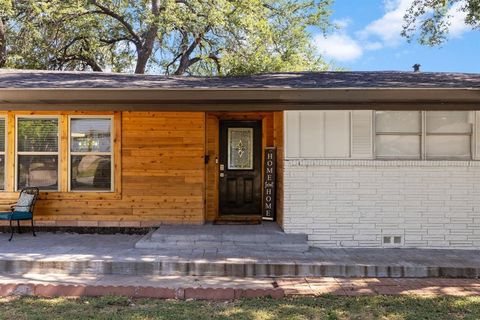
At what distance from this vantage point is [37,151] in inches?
337

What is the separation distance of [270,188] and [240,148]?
4.26 feet

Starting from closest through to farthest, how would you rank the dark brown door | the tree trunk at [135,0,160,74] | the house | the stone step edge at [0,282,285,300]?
1. the stone step edge at [0,282,285,300]
2. the house
3. the dark brown door
4. the tree trunk at [135,0,160,74]

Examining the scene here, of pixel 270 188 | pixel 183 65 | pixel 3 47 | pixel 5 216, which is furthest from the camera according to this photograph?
pixel 183 65

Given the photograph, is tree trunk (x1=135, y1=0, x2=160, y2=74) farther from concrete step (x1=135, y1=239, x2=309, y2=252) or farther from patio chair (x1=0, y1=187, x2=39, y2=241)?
concrete step (x1=135, y1=239, x2=309, y2=252)

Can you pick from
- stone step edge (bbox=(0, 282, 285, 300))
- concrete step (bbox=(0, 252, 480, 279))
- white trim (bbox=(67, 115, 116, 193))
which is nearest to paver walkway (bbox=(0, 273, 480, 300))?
stone step edge (bbox=(0, 282, 285, 300))

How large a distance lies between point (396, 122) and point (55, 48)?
14.6 m

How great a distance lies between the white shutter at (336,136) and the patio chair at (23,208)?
219 inches

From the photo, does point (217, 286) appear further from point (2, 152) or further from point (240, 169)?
point (2, 152)

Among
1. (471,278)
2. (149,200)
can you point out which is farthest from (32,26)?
(471,278)

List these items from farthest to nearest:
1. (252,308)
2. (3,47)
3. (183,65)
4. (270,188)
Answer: (183,65) < (3,47) < (270,188) < (252,308)

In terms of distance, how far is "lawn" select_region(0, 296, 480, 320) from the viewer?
4555 mm

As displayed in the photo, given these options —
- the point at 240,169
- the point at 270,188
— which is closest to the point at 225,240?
the point at 270,188

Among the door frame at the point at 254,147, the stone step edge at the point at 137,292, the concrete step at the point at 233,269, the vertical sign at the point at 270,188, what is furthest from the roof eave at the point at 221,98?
the stone step edge at the point at 137,292

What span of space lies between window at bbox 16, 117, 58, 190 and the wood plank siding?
135mm
